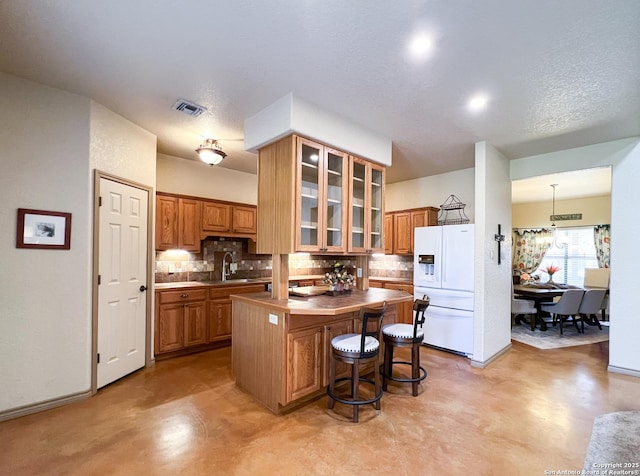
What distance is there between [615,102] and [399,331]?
A: 294cm

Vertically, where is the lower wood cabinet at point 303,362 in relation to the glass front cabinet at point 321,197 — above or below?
below

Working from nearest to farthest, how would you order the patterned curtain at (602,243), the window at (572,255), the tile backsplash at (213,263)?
the tile backsplash at (213,263) < the patterned curtain at (602,243) < the window at (572,255)

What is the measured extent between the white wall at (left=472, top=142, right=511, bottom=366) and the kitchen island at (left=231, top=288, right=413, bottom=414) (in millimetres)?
1554

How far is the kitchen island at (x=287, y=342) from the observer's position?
2.60 metres

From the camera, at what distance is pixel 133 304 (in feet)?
11.5

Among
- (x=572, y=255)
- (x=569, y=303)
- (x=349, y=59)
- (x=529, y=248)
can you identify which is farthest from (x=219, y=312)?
(x=572, y=255)

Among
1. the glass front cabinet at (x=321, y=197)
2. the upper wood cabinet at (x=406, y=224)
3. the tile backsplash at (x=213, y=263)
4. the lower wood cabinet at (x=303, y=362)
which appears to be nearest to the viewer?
the lower wood cabinet at (x=303, y=362)

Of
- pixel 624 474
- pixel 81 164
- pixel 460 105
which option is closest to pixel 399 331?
pixel 624 474

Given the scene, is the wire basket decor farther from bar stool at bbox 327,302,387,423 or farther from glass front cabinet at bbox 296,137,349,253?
bar stool at bbox 327,302,387,423

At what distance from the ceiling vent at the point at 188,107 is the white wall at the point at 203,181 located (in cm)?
169

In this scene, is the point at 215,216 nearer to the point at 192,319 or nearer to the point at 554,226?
the point at 192,319

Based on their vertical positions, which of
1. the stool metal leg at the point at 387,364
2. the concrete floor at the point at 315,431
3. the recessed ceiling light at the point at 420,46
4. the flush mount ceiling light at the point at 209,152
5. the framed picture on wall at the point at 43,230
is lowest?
the concrete floor at the point at 315,431

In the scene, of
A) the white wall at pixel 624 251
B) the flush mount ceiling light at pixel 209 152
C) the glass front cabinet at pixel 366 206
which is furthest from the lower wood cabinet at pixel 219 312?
the white wall at pixel 624 251

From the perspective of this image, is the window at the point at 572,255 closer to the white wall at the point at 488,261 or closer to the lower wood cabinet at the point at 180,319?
the white wall at the point at 488,261
